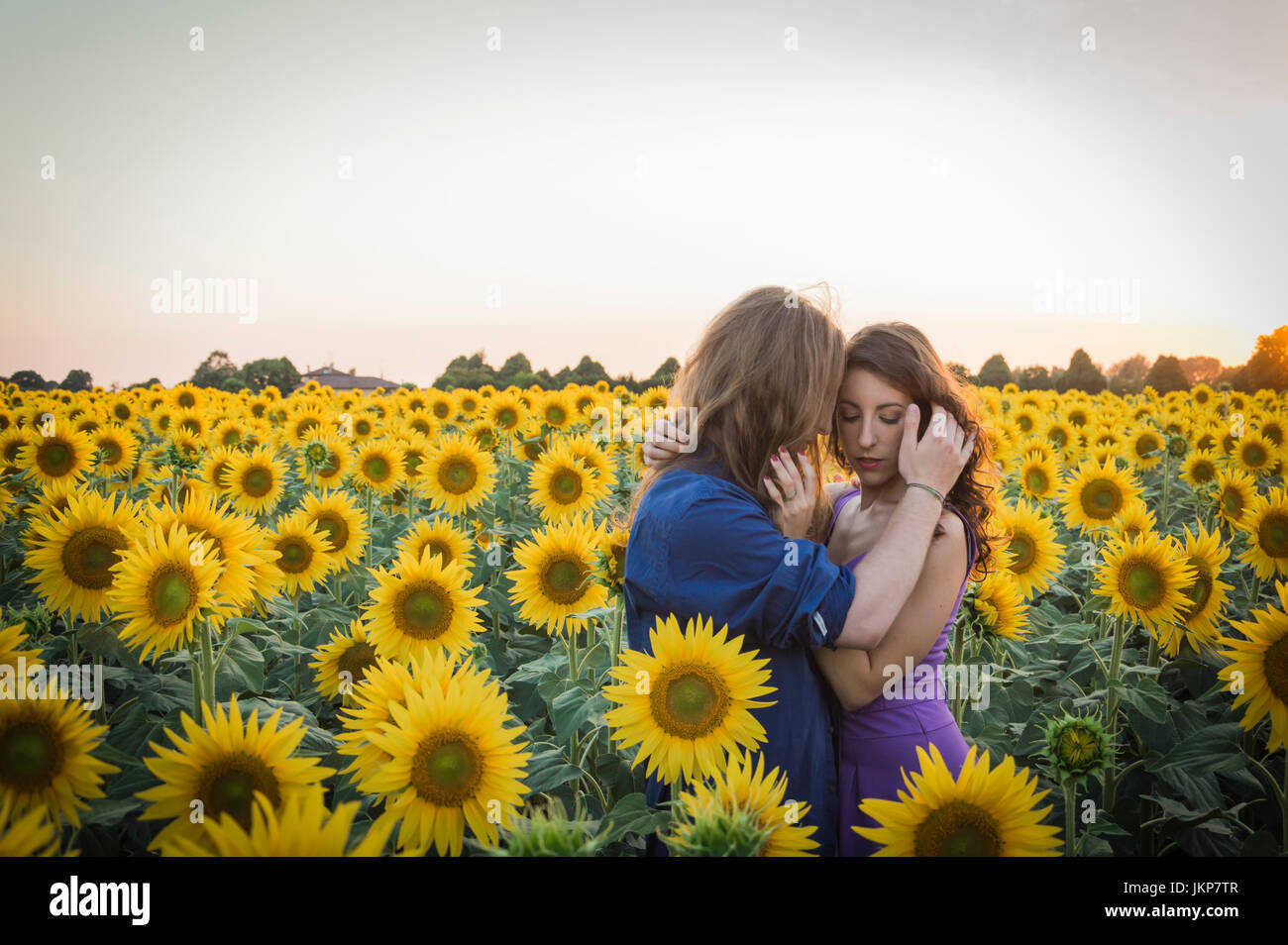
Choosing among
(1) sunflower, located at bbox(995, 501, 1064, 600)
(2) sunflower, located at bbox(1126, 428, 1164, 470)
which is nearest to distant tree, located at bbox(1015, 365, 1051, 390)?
(2) sunflower, located at bbox(1126, 428, 1164, 470)

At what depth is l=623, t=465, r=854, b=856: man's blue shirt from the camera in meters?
2.35

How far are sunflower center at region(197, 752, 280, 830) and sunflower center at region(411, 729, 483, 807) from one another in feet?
1.13

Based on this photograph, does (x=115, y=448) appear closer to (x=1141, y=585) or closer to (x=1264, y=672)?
(x=1141, y=585)

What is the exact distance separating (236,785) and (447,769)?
0.49m

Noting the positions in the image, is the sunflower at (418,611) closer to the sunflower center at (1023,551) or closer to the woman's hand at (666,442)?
the woman's hand at (666,442)

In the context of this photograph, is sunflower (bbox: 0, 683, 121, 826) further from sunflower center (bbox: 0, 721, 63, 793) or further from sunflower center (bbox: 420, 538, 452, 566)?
sunflower center (bbox: 420, 538, 452, 566)

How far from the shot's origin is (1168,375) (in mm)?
27875

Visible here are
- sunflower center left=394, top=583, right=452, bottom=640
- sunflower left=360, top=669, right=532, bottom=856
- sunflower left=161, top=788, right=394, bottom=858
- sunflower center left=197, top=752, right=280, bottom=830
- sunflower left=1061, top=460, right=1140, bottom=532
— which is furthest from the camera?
sunflower left=1061, top=460, right=1140, bottom=532

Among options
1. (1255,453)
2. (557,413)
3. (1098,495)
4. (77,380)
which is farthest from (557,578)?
(77,380)
